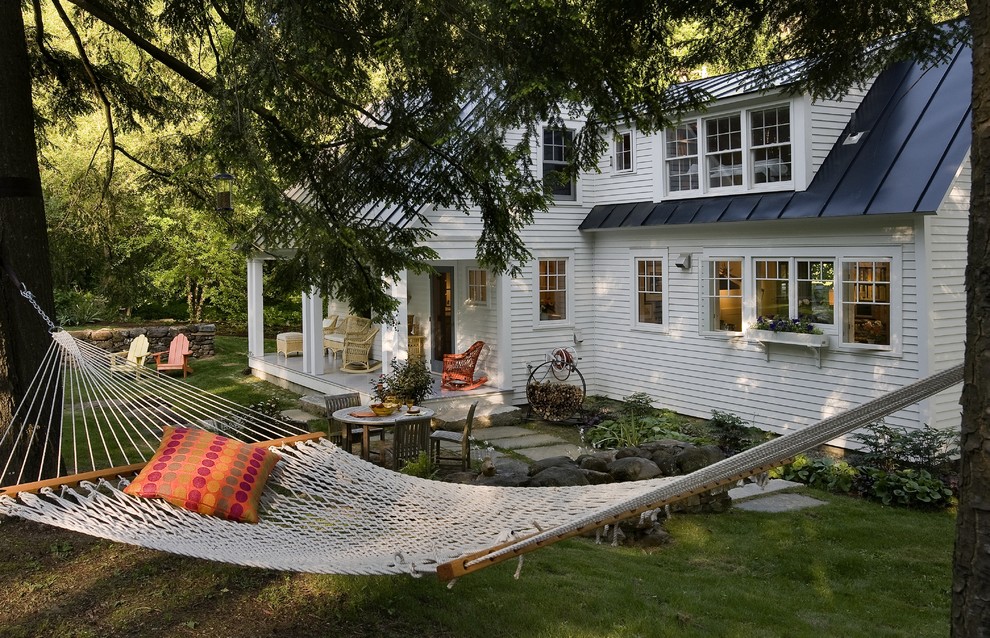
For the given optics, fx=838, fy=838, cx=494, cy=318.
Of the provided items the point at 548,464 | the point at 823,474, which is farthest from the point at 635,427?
the point at 548,464

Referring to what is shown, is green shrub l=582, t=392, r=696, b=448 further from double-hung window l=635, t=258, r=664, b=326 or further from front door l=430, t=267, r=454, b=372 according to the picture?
front door l=430, t=267, r=454, b=372

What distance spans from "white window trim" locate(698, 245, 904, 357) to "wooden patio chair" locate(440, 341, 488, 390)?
3312 millimetres

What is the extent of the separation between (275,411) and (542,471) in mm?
3558

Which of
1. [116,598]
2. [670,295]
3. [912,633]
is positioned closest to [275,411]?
[116,598]

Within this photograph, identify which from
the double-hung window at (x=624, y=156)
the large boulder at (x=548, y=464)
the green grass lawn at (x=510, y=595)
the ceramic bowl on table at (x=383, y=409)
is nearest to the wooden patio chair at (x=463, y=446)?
the ceramic bowl on table at (x=383, y=409)

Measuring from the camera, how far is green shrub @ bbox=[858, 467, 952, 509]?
7.86 metres

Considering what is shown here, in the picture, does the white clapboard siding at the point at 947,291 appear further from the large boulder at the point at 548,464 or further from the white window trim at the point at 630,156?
the white window trim at the point at 630,156

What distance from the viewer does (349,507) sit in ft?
15.9

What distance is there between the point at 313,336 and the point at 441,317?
2415 millimetres

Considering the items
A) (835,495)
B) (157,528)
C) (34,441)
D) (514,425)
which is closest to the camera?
(157,528)

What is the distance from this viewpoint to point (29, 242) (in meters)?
5.65

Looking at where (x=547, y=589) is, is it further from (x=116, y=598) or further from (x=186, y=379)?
(x=186, y=379)

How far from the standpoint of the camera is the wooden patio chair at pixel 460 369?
1241 centimetres

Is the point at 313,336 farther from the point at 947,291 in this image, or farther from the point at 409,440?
the point at 947,291
